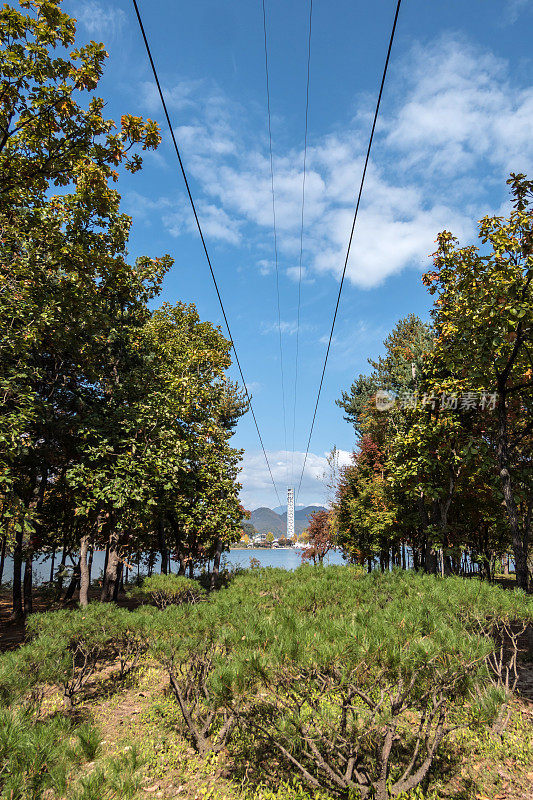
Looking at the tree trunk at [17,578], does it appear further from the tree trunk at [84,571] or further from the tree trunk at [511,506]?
the tree trunk at [511,506]

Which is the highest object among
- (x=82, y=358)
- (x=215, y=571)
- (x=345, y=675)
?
(x=82, y=358)

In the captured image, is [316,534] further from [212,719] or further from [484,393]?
[212,719]

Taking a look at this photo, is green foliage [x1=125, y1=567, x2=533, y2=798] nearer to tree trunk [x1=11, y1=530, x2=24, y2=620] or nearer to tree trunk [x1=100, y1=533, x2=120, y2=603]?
tree trunk [x1=100, y1=533, x2=120, y2=603]

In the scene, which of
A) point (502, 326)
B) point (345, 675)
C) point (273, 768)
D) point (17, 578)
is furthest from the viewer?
point (17, 578)

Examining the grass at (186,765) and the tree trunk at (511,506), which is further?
the tree trunk at (511,506)

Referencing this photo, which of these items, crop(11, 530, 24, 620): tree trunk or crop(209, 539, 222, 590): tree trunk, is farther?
crop(209, 539, 222, 590): tree trunk

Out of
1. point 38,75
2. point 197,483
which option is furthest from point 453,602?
point 197,483

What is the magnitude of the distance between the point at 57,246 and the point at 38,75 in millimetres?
2530

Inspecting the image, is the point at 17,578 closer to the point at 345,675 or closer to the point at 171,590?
the point at 171,590

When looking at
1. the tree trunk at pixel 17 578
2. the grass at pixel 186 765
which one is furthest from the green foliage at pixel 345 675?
the tree trunk at pixel 17 578

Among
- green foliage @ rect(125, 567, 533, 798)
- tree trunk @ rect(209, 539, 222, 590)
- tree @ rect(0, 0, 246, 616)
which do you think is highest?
tree @ rect(0, 0, 246, 616)

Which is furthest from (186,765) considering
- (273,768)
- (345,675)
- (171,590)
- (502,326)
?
(502,326)

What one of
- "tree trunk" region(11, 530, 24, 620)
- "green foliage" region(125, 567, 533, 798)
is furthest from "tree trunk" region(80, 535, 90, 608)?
"green foliage" region(125, 567, 533, 798)

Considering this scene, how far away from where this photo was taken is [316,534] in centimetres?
3725
